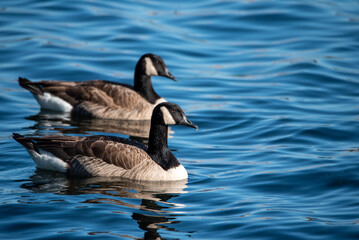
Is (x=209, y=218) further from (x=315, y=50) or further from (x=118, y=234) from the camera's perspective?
(x=315, y=50)

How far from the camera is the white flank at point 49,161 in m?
11.3

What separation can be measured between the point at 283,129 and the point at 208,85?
468 cm

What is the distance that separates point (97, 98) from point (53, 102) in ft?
3.98

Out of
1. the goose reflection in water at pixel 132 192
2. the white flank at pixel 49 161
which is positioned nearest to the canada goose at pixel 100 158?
the white flank at pixel 49 161

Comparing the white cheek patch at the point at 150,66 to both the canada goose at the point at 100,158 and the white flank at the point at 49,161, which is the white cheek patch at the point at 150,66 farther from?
the white flank at the point at 49,161

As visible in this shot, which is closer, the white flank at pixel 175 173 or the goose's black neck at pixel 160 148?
the white flank at pixel 175 173

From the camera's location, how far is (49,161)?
37.2 feet

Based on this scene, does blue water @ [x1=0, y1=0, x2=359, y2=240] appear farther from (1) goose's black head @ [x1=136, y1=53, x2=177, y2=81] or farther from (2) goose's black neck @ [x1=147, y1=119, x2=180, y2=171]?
(1) goose's black head @ [x1=136, y1=53, x2=177, y2=81]

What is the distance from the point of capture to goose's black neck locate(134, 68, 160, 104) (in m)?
16.4

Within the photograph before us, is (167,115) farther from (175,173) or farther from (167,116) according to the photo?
(175,173)

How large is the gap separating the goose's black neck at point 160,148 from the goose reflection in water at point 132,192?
441 mm

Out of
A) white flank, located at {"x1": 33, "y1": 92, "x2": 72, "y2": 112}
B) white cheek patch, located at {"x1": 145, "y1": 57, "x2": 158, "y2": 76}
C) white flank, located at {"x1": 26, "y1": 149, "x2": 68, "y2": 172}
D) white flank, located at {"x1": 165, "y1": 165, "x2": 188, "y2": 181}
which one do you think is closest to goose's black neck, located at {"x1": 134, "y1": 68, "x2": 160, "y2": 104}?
white cheek patch, located at {"x1": 145, "y1": 57, "x2": 158, "y2": 76}

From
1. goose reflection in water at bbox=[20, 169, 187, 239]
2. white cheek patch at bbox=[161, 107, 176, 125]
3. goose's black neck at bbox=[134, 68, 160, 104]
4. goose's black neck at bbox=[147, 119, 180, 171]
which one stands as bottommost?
goose reflection in water at bbox=[20, 169, 187, 239]

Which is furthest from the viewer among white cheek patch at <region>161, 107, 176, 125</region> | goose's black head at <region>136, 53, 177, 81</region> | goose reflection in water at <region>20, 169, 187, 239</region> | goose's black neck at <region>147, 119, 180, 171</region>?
goose's black head at <region>136, 53, 177, 81</region>
